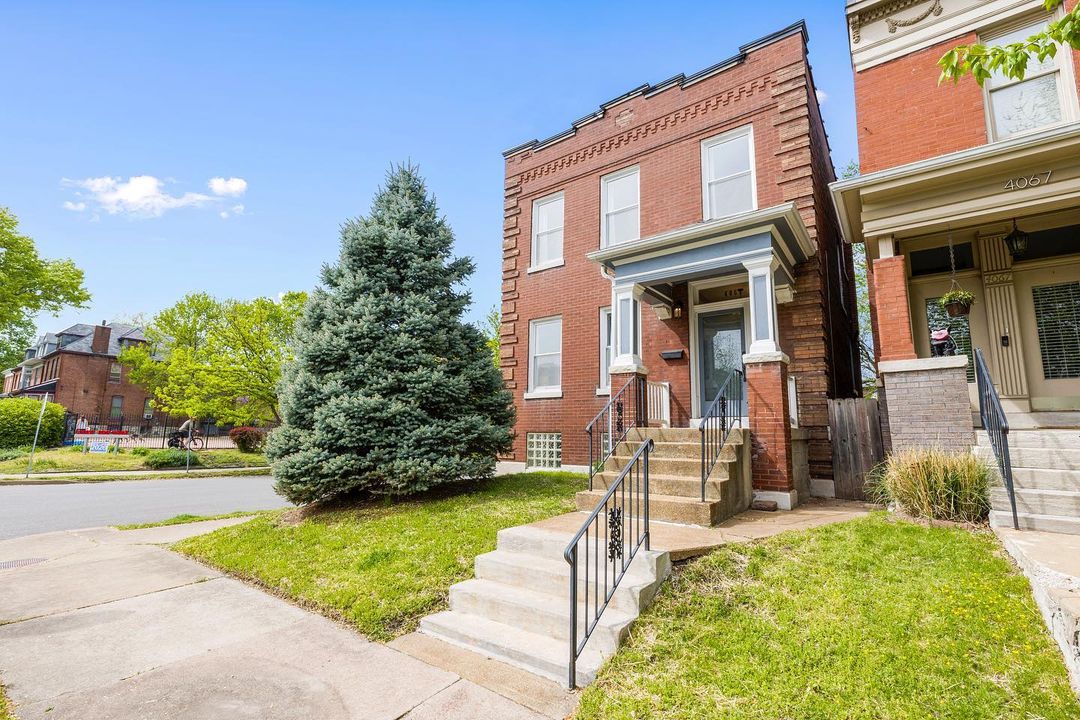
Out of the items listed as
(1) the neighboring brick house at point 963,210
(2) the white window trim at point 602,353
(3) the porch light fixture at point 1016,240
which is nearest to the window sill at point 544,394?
(2) the white window trim at point 602,353

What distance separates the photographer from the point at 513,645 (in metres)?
3.60

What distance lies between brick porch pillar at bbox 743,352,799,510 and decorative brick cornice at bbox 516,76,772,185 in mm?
6134

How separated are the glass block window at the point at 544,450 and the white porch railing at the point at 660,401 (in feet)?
9.20

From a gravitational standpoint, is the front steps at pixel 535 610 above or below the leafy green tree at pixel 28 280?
below

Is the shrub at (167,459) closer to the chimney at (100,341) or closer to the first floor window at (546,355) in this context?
the first floor window at (546,355)

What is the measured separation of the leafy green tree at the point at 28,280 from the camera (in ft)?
71.5

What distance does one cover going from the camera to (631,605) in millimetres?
3732

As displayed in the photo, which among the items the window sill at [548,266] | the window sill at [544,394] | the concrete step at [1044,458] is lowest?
the concrete step at [1044,458]

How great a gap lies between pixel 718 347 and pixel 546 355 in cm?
417

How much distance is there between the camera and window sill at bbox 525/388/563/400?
1174cm

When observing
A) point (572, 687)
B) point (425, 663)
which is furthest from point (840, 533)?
point (425, 663)

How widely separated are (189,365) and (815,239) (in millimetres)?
26807

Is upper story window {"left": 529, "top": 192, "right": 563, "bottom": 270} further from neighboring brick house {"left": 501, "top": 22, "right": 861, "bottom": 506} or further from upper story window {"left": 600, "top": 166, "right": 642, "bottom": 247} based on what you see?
upper story window {"left": 600, "top": 166, "right": 642, "bottom": 247}

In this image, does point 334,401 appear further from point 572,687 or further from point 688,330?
point 688,330
